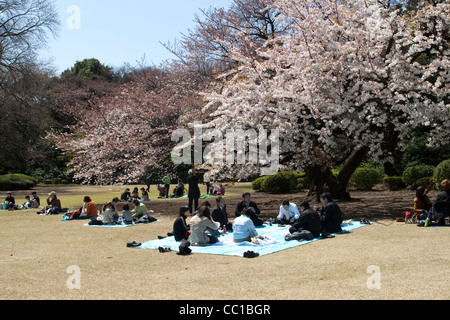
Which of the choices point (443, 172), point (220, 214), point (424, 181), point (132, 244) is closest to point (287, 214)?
point (220, 214)

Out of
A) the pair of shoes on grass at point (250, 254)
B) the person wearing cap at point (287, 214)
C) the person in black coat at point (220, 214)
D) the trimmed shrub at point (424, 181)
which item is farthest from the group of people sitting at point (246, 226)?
the trimmed shrub at point (424, 181)

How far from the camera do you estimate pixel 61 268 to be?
8.56 metres

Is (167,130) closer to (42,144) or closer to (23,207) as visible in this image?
(23,207)

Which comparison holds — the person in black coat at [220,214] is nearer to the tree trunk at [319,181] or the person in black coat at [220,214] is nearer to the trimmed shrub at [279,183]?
the tree trunk at [319,181]

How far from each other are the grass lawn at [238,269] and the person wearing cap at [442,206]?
0.47 m

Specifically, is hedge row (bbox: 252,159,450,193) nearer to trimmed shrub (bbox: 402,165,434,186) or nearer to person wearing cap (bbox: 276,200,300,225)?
trimmed shrub (bbox: 402,165,434,186)

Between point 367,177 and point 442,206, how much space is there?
14513 millimetres

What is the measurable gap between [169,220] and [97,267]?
8004 mm

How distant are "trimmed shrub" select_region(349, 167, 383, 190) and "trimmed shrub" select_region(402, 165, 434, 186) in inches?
83.6

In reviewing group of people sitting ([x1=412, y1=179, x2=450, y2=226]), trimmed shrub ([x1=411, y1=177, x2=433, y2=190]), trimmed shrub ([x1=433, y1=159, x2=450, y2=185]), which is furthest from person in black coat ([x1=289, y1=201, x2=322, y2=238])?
trimmed shrub ([x1=411, y1=177, x2=433, y2=190])

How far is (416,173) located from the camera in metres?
23.8

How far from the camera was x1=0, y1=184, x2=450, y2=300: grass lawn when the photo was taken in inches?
249
